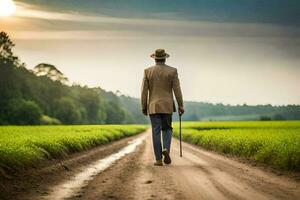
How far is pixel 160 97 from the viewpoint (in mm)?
14062

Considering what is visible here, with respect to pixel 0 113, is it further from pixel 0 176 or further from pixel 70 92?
pixel 0 176

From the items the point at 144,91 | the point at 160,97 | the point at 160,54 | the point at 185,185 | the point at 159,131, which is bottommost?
the point at 185,185

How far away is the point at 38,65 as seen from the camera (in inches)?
4963

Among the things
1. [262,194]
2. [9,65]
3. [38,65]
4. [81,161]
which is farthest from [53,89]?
[262,194]

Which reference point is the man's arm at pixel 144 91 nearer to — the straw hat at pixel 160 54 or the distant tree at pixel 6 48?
the straw hat at pixel 160 54

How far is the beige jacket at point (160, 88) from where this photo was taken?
13992 millimetres

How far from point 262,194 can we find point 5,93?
83.4 meters

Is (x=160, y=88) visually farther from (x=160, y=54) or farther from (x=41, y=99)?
(x=41, y=99)

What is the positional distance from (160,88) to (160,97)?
28 centimetres

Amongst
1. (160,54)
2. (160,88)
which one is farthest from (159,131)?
(160,54)

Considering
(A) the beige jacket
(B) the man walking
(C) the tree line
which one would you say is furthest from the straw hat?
(C) the tree line

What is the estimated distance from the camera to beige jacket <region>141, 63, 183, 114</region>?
13992 millimetres

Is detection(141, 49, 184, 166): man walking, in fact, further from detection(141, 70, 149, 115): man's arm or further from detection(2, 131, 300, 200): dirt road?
detection(2, 131, 300, 200): dirt road

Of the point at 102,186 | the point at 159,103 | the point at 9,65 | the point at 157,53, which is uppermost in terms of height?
the point at 9,65
